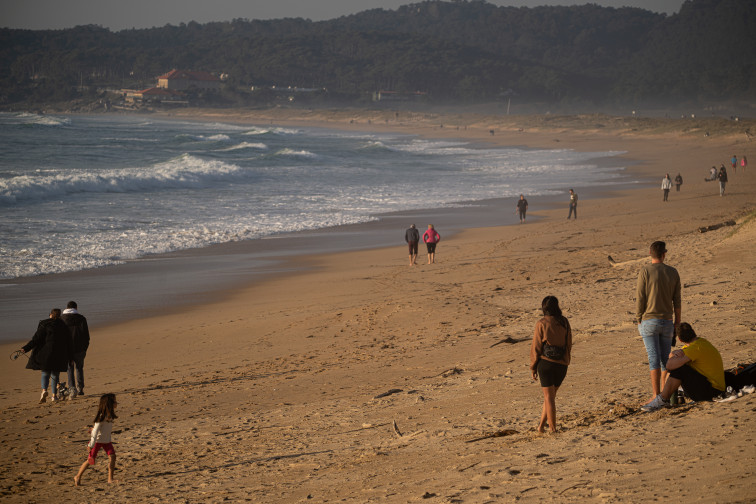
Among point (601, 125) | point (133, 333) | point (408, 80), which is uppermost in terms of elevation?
point (408, 80)

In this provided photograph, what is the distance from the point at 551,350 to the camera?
6031 millimetres

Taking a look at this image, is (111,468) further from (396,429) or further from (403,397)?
(403,397)

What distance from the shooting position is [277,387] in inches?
356

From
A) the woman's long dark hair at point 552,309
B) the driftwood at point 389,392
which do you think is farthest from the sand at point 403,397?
the woman's long dark hair at point 552,309

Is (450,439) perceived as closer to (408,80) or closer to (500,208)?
(500,208)

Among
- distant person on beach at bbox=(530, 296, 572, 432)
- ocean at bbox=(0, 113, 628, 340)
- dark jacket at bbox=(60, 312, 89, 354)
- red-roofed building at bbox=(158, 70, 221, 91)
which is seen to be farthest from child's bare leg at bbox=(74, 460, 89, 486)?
red-roofed building at bbox=(158, 70, 221, 91)

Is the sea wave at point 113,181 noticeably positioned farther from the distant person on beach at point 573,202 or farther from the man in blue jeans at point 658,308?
the man in blue jeans at point 658,308

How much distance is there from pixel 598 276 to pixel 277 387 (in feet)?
24.3

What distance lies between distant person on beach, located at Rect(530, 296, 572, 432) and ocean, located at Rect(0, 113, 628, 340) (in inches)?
377

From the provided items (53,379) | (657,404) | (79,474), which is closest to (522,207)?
(53,379)

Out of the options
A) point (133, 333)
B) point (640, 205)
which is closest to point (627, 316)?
point (133, 333)

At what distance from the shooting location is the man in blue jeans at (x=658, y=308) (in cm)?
648

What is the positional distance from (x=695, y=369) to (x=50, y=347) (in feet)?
23.1

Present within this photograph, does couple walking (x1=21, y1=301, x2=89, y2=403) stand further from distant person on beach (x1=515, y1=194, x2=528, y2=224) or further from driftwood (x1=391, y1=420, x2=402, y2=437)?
distant person on beach (x1=515, y1=194, x2=528, y2=224)
